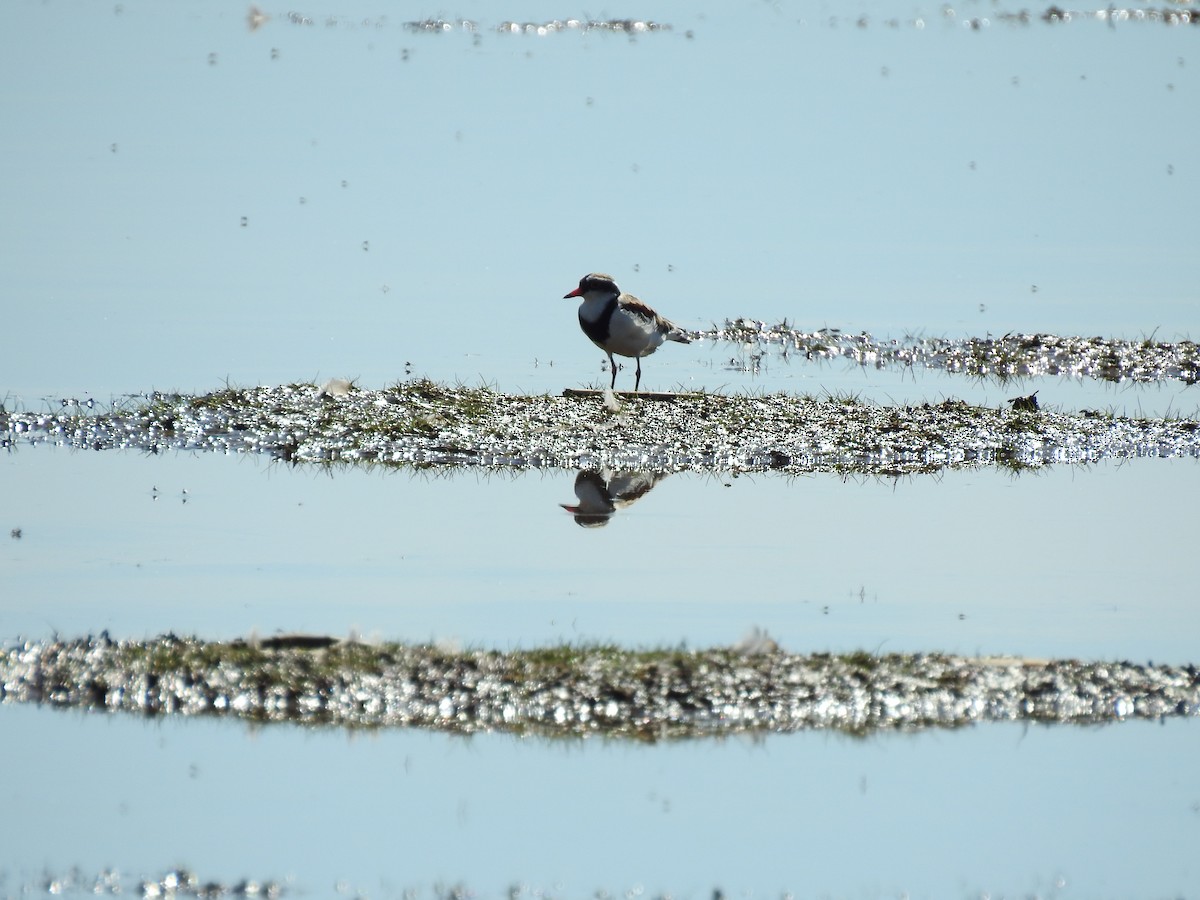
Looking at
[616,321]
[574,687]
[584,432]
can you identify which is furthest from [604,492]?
[574,687]

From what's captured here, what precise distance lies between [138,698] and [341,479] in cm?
476

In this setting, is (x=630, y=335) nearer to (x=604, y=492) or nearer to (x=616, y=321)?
(x=616, y=321)

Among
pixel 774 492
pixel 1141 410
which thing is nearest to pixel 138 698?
pixel 774 492

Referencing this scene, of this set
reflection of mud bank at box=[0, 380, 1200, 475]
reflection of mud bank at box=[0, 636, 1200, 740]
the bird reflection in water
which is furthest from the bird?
reflection of mud bank at box=[0, 636, 1200, 740]

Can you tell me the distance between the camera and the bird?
47.6ft

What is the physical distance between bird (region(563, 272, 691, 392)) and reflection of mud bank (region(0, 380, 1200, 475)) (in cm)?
81

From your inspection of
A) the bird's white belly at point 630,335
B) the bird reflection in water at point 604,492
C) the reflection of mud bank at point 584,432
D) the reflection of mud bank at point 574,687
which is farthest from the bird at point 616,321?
the reflection of mud bank at point 574,687

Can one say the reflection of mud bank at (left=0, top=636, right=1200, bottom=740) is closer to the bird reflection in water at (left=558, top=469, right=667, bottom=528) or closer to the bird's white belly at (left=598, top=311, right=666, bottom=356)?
the bird reflection in water at (left=558, top=469, right=667, bottom=528)

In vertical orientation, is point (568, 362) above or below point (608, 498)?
above

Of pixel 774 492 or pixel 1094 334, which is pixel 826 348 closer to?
pixel 1094 334

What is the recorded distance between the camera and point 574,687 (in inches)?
294

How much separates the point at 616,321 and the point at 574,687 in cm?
728

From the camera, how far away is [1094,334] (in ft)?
57.2

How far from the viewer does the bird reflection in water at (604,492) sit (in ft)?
36.2
